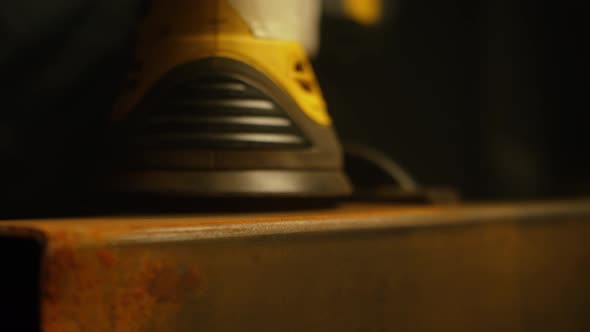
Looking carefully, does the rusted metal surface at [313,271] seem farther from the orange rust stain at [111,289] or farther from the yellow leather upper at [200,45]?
the yellow leather upper at [200,45]

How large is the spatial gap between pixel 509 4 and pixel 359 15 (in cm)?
50

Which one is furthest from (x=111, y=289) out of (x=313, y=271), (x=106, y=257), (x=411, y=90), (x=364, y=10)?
(x=411, y=90)

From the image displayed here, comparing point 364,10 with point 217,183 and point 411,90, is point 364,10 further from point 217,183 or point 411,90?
point 217,183

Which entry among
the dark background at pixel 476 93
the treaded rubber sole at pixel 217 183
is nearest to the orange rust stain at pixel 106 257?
the treaded rubber sole at pixel 217 183

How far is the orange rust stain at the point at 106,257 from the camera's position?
0.27 meters

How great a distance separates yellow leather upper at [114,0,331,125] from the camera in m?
0.46

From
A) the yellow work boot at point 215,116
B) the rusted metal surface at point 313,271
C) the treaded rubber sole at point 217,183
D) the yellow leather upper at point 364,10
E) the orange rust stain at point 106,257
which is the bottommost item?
the rusted metal surface at point 313,271

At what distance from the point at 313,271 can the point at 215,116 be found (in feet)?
0.50

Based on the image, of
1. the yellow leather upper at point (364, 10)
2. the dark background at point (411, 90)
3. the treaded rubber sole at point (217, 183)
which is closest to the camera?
the treaded rubber sole at point (217, 183)

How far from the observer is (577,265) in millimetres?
590

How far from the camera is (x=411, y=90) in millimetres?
1068

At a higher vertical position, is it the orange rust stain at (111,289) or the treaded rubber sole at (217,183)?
the treaded rubber sole at (217,183)

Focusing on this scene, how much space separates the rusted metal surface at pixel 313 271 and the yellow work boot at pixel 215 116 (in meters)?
0.05

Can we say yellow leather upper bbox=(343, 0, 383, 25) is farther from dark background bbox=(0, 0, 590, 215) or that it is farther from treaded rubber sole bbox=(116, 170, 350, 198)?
treaded rubber sole bbox=(116, 170, 350, 198)
